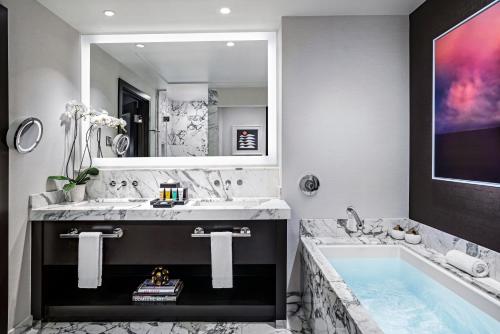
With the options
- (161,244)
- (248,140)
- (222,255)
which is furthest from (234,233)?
(248,140)

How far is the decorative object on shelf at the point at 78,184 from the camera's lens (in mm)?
2406

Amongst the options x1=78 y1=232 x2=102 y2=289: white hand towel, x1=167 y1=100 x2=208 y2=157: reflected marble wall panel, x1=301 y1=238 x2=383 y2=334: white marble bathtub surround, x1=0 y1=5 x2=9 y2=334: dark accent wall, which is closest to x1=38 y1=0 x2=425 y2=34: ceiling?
x1=0 y1=5 x2=9 y2=334: dark accent wall

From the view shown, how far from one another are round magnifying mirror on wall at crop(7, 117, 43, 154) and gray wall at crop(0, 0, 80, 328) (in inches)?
3.0

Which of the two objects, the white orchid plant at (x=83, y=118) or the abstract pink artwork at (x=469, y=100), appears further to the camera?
the white orchid plant at (x=83, y=118)

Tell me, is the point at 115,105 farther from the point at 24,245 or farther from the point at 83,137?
the point at 24,245

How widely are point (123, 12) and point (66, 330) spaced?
7.78 ft

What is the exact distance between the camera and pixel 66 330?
83.5 inches

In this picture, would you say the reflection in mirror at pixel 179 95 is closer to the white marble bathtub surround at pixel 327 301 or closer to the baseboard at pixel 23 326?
the white marble bathtub surround at pixel 327 301

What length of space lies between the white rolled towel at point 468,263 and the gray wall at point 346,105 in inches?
28.1

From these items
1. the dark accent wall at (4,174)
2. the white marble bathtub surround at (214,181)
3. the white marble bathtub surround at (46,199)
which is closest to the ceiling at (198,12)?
the dark accent wall at (4,174)

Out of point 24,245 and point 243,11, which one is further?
point 243,11

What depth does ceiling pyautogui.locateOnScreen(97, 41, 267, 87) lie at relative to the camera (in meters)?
2.73

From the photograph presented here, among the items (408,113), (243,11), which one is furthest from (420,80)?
(243,11)

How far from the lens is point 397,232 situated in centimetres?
239
